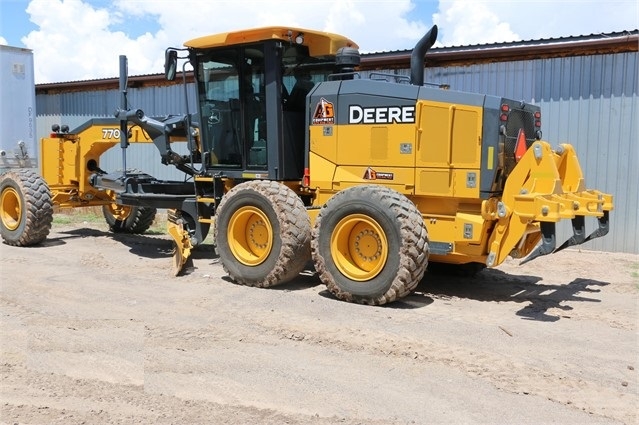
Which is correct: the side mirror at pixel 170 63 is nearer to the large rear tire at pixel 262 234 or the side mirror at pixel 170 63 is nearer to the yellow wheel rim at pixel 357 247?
the large rear tire at pixel 262 234

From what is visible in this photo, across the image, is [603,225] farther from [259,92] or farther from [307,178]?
[259,92]

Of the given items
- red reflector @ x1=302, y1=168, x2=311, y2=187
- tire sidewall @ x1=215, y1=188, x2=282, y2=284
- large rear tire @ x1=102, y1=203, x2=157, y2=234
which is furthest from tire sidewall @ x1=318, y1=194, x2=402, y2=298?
large rear tire @ x1=102, y1=203, x2=157, y2=234

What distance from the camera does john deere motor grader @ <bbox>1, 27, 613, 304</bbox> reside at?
6535 millimetres

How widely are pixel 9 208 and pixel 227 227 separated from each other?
16.3 feet

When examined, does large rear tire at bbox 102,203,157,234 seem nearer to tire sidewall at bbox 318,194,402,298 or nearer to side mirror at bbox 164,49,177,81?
side mirror at bbox 164,49,177,81

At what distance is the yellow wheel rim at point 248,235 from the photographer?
25.2 ft

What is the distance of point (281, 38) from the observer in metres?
7.82

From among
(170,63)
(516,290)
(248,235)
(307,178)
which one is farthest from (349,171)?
(170,63)

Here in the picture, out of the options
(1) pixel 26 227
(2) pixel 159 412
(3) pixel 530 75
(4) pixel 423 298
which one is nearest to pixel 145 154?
(1) pixel 26 227

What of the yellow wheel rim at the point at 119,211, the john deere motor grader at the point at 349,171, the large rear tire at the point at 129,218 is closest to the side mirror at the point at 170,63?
the john deere motor grader at the point at 349,171

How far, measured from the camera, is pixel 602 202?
6762 mm

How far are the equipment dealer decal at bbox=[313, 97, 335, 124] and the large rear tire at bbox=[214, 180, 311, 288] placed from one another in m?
0.88

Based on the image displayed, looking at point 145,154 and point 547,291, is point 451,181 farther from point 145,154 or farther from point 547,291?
point 145,154

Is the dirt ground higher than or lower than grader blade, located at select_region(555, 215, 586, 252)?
lower
